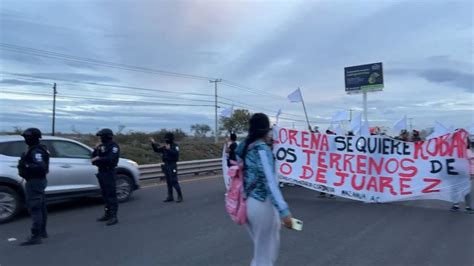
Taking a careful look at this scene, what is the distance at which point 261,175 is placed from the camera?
141 inches

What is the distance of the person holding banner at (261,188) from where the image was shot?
358cm

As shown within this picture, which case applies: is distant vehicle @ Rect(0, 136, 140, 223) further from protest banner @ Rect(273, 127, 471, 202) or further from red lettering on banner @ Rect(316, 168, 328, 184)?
→ red lettering on banner @ Rect(316, 168, 328, 184)

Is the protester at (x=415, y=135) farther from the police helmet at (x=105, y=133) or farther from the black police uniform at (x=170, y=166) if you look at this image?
the police helmet at (x=105, y=133)

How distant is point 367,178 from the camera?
32.5 ft

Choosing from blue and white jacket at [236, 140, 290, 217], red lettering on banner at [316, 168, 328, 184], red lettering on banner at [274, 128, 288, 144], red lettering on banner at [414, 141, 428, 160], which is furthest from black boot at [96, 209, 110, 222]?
red lettering on banner at [414, 141, 428, 160]

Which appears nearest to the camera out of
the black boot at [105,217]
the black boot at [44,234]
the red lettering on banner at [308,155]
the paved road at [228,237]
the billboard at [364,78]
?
the paved road at [228,237]

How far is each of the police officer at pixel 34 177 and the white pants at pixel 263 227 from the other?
13.2 feet

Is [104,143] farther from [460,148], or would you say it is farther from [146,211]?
[460,148]

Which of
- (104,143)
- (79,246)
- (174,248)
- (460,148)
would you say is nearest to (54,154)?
(104,143)

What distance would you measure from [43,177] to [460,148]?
8.51m

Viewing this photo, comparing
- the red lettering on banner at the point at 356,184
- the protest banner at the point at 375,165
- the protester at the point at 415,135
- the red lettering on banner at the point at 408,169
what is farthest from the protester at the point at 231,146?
the protester at the point at 415,135

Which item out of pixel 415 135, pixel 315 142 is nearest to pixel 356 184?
pixel 315 142

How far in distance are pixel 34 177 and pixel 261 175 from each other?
14.0ft

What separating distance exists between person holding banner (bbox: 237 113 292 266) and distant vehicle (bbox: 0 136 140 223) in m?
6.04
